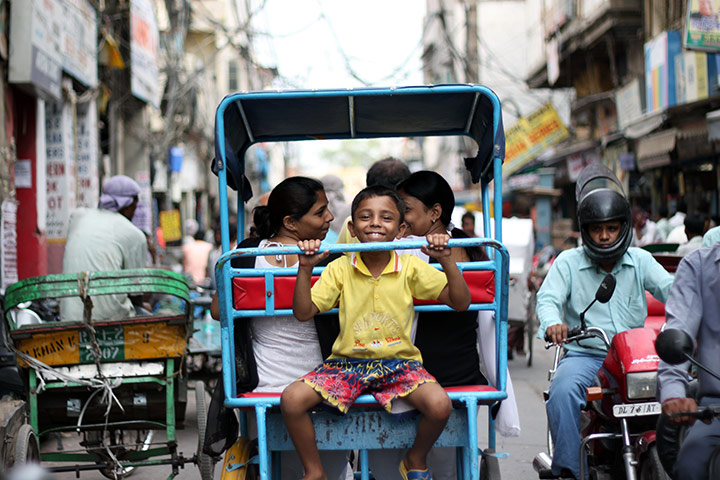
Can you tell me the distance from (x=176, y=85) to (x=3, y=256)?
9.32m

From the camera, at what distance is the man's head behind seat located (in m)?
6.01

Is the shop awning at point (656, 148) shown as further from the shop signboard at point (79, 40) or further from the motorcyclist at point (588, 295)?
the motorcyclist at point (588, 295)

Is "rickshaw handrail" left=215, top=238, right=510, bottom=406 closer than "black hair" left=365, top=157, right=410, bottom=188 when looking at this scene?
Yes

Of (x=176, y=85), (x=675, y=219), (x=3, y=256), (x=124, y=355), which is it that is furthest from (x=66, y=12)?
(x=675, y=219)

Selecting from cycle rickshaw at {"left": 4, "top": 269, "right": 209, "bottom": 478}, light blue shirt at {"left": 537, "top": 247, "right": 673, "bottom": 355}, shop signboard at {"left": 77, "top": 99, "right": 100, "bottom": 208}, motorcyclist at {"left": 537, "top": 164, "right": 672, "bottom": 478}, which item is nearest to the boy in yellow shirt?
motorcyclist at {"left": 537, "top": 164, "right": 672, "bottom": 478}

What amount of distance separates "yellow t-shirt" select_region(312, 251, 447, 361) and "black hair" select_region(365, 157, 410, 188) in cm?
220

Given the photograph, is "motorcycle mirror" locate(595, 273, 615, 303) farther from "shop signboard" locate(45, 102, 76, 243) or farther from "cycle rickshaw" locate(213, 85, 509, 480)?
"shop signboard" locate(45, 102, 76, 243)

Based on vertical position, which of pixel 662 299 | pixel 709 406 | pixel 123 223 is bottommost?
pixel 709 406

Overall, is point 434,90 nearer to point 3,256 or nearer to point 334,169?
point 3,256

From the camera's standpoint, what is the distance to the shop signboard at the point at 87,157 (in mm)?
13758

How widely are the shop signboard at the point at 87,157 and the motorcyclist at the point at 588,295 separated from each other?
411 inches

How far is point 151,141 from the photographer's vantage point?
19188mm

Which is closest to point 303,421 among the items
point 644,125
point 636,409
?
point 636,409

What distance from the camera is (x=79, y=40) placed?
41.7ft
